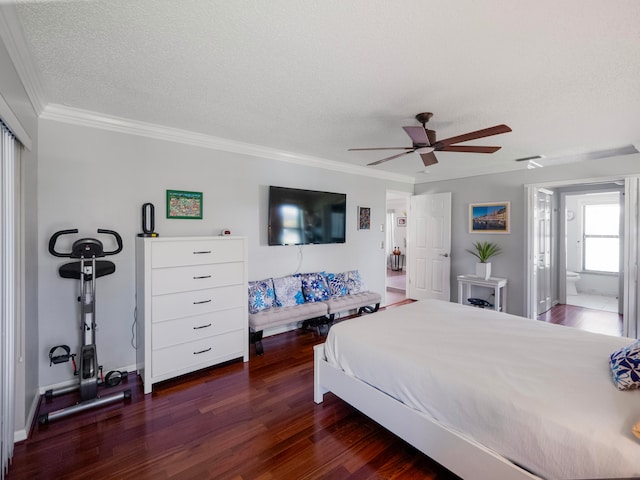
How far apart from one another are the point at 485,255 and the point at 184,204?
4.34 metres

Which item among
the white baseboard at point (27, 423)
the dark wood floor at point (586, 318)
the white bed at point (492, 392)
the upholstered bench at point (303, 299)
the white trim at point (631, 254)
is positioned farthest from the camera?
the dark wood floor at point (586, 318)

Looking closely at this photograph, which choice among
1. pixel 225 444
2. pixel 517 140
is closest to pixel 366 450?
pixel 225 444

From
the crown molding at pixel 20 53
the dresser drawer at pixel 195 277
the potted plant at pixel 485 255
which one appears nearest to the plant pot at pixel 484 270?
the potted plant at pixel 485 255

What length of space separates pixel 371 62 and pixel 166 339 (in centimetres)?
274

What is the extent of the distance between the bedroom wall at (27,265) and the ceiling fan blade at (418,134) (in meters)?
2.49

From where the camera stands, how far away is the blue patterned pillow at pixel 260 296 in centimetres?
350

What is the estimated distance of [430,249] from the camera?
5.52 metres

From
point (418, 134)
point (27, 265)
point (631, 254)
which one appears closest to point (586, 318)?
point (631, 254)

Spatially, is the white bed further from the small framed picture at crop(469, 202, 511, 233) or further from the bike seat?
the small framed picture at crop(469, 202, 511, 233)

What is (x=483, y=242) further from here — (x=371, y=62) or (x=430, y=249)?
(x=371, y=62)

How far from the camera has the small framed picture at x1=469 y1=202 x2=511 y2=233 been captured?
4625mm

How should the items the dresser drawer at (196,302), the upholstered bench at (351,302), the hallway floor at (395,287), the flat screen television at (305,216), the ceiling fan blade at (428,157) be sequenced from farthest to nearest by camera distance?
the hallway floor at (395,287) → the upholstered bench at (351,302) → the flat screen television at (305,216) → the ceiling fan blade at (428,157) → the dresser drawer at (196,302)

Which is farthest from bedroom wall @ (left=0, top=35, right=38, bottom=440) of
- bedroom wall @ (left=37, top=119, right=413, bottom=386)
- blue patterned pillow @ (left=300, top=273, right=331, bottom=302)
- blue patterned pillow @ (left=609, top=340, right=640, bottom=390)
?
blue patterned pillow @ (left=609, top=340, right=640, bottom=390)

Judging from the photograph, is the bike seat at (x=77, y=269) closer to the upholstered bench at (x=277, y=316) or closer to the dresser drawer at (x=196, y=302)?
the dresser drawer at (x=196, y=302)
